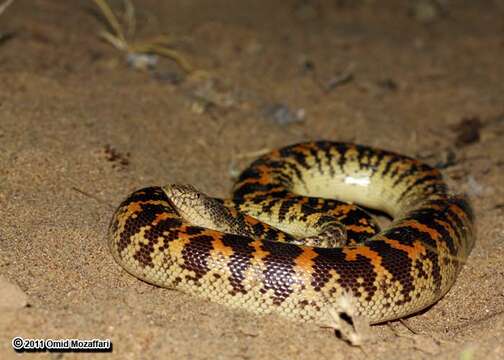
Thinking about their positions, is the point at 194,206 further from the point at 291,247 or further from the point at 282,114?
the point at 282,114

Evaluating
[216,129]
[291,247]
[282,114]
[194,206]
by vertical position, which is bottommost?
[216,129]

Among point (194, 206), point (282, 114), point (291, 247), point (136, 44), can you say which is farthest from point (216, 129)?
point (291, 247)

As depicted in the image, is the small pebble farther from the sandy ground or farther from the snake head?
the snake head

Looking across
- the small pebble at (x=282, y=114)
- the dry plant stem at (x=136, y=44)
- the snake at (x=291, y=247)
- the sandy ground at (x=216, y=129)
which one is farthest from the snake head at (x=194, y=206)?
the dry plant stem at (x=136, y=44)

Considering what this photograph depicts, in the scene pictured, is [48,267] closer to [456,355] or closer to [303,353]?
[303,353]

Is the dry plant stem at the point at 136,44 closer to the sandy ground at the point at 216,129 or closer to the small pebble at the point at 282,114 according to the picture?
the sandy ground at the point at 216,129

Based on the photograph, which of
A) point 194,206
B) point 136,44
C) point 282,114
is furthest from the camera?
point 136,44
